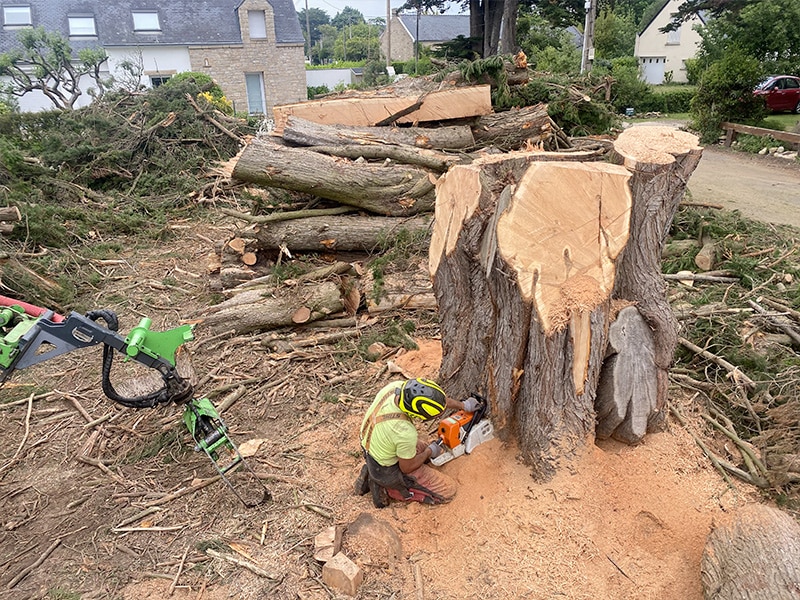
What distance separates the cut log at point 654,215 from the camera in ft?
10.0

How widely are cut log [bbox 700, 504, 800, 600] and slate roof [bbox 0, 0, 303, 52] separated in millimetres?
29073

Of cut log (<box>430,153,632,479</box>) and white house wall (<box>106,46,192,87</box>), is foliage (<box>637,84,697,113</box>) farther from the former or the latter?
cut log (<box>430,153,632,479</box>)

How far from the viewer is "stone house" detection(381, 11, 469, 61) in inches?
1832

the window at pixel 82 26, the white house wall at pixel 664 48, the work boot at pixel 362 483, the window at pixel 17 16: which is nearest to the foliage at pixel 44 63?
the window at pixel 82 26

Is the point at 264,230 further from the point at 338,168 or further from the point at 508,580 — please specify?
the point at 508,580

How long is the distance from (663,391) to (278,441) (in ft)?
9.40

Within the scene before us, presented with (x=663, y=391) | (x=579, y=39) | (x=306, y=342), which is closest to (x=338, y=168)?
(x=306, y=342)

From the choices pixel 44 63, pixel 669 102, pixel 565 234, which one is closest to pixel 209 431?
pixel 565 234

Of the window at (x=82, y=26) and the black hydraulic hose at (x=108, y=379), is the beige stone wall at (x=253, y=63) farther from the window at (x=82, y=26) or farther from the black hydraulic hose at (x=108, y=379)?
the black hydraulic hose at (x=108, y=379)

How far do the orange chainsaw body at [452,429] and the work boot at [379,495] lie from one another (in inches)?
20.1

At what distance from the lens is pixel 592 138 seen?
8516 mm

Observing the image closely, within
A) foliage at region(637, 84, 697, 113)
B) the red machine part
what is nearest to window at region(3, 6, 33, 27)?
foliage at region(637, 84, 697, 113)

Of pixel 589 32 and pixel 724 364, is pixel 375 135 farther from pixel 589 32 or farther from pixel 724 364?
pixel 589 32

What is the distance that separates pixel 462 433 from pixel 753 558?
1637 millimetres
